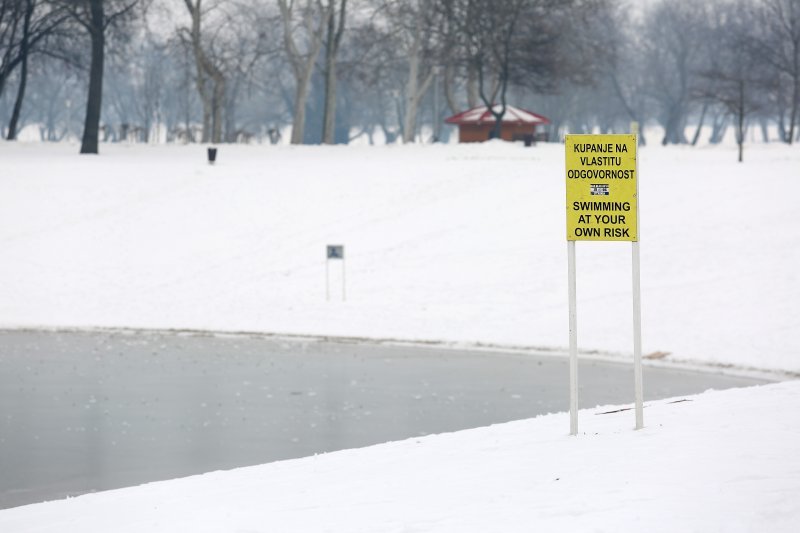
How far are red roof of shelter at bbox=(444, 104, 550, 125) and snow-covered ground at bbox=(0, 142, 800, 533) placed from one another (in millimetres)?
8078

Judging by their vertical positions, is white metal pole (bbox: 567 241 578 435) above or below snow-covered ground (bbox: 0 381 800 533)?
above

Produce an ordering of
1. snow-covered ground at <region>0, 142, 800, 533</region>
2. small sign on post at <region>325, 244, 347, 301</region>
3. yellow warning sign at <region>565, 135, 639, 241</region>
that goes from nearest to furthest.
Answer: snow-covered ground at <region>0, 142, 800, 533</region>, yellow warning sign at <region>565, 135, 639, 241</region>, small sign on post at <region>325, 244, 347, 301</region>

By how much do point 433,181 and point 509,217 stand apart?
19.0 feet

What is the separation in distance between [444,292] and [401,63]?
63154 millimetres

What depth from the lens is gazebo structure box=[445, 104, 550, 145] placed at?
6372 cm

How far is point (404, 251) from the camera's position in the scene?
3697 cm

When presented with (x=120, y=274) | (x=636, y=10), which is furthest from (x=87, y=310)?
(x=636, y=10)

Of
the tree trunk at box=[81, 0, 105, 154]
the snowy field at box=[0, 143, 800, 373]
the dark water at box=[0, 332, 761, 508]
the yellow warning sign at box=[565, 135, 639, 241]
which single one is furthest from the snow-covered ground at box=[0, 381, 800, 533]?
the tree trunk at box=[81, 0, 105, 154]

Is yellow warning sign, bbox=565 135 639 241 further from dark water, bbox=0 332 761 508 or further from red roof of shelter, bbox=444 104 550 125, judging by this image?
red roof of shelter, bbox=444 104 550 125

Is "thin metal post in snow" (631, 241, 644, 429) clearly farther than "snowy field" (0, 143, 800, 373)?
No

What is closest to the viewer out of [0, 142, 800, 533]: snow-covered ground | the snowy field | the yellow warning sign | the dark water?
[0, 142, 800, 533]: snow-covered ground

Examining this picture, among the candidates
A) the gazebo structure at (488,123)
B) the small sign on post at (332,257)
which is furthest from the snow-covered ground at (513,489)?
the gazebo structure at (488,123)

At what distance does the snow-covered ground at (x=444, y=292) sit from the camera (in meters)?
11.1

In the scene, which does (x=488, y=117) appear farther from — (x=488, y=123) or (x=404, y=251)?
(x=404, y=251)
